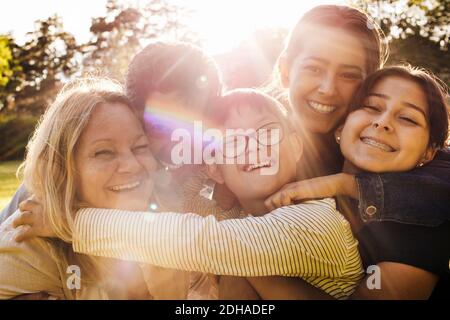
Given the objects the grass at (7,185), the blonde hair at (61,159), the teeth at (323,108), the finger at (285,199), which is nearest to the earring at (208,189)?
the finger at (285,199)

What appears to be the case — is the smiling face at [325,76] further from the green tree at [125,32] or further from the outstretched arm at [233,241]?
the green tree at [125,32]

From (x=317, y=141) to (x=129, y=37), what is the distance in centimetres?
2508

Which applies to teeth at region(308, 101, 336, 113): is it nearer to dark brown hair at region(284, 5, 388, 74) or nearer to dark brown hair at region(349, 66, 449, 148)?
dark brown hair at region(284, 5, 388, 74)

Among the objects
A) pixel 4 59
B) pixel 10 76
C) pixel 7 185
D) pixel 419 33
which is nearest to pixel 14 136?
pixel 4 59

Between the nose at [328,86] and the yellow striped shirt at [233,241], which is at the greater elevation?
the nose at [328,86]

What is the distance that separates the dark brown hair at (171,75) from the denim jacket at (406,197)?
977mm

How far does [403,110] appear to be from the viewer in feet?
7.29

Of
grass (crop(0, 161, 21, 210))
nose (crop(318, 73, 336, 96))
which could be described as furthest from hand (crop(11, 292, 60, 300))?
grass (crop(0, 161, 21, 210))

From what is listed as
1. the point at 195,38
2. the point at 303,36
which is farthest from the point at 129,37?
the point at 303,36

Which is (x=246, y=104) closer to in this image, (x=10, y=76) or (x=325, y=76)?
(x=325, y=76)

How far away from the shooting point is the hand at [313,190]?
7.07ft

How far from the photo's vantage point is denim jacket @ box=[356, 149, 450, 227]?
1.98 m

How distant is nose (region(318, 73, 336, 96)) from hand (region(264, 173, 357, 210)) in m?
0.65
